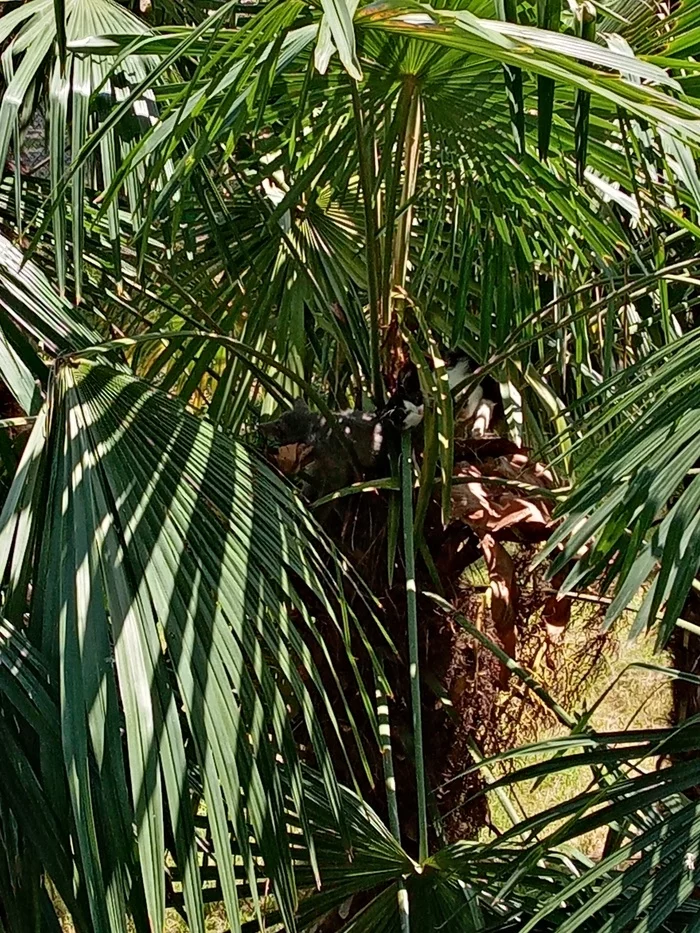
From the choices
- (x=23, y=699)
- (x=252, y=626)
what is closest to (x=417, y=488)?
(x=252, y=626)

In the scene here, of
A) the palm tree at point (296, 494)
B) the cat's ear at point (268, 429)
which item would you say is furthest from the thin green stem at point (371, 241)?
the cat's ear at point (268, 429)

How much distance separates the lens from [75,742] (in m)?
0.54

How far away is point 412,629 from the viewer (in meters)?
0.86

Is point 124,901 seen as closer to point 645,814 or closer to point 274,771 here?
point 274,771

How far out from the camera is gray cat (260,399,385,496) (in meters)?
0.96

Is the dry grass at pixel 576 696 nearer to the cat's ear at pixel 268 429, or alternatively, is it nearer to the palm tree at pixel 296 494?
the palm tree at pixel 296 494

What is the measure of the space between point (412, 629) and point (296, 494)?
0.16 metres

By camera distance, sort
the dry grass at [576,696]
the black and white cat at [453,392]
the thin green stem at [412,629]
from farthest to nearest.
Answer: the dry grass at [576,696], the black and white cat at [453,392], the thin green stem at [412,629]

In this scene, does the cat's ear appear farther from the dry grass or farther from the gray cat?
the dry grass

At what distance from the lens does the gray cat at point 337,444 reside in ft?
3.16

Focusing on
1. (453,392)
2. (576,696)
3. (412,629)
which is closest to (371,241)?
(453,392)

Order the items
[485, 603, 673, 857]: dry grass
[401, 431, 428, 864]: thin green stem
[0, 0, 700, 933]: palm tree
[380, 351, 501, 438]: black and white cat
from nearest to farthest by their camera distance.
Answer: [0, 0, 700, 933]: palm tree, [401, 431, 428, 864]: thin green stem, [380, 351, 501, 438]: black and white cat, [485, 603, 673, 857]: dry grass

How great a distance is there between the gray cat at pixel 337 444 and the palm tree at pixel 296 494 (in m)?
0.03

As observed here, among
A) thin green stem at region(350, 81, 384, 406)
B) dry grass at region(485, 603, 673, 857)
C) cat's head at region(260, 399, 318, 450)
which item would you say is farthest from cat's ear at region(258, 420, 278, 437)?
dry grass at region(485, 603, 673, 857)
